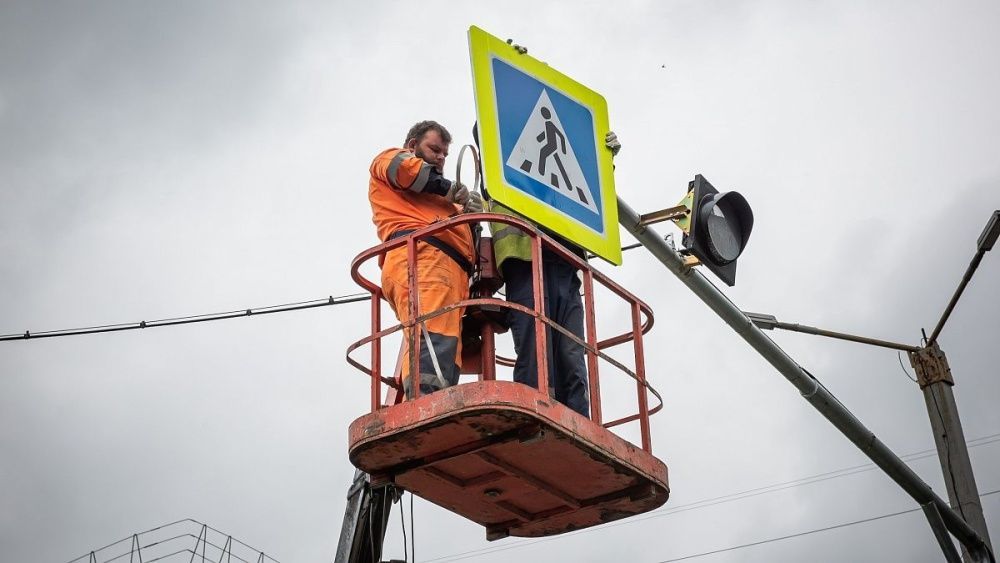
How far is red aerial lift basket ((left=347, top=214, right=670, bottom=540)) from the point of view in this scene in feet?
27.4

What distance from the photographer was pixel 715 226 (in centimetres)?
991

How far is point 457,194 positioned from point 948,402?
6.91 meters

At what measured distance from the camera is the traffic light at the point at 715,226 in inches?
386

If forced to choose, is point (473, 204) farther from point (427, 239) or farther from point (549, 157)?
point (549, 157)

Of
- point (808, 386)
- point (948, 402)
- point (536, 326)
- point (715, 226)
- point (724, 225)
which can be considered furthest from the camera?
point (948, 402)

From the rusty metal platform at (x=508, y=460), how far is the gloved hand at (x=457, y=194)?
5.72 ft

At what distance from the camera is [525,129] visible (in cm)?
913

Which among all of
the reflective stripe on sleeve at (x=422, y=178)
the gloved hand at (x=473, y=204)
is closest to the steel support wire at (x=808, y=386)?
the gloved hand at (x=473, y=204)

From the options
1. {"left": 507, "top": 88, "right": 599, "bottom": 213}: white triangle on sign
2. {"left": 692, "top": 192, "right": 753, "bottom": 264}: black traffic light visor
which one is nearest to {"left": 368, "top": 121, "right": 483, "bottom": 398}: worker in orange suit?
{"left": 507, "top": 88, "right": 599, "bottom": 213}: white triangle on sign

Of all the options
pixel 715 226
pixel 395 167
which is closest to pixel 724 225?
pixel 715 226

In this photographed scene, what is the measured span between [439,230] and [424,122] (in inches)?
64.9

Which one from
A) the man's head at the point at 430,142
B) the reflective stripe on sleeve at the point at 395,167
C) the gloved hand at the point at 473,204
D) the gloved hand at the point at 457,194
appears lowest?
the gloved hand at the point at 457,194

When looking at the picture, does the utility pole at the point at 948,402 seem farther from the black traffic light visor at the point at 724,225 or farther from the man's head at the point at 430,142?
the man's head at the point at 430,142

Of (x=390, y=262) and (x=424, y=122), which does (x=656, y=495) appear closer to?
(x=390, y=262)
